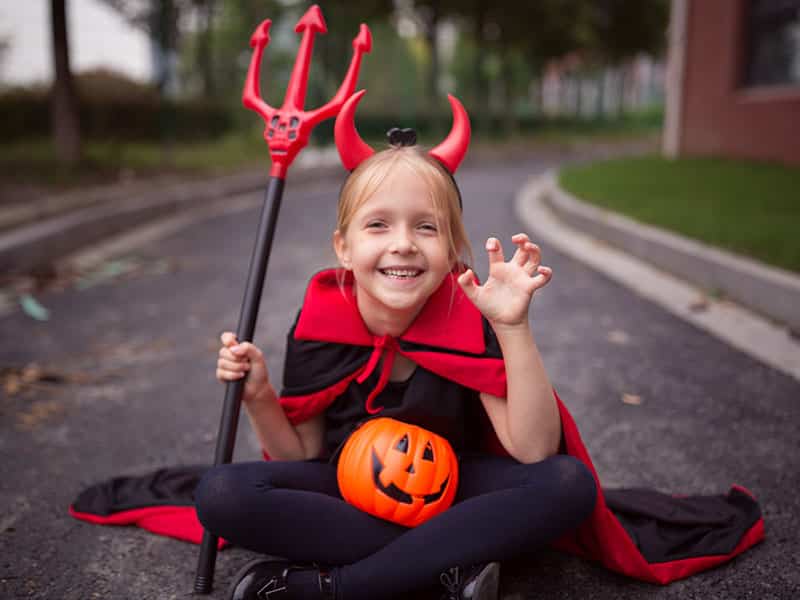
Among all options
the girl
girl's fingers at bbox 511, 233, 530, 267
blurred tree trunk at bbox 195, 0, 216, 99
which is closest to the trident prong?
the girl

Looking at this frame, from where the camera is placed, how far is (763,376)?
355 cm

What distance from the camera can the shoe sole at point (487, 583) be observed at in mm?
1787

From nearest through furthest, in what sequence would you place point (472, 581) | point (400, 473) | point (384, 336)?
point (472, 581)
point (400, 473)
point (384, 336)

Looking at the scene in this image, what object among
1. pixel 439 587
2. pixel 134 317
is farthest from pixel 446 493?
pixel 134 317

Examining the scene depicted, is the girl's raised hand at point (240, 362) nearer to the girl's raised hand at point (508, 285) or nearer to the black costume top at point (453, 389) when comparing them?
the black costume top at point (453, 389)

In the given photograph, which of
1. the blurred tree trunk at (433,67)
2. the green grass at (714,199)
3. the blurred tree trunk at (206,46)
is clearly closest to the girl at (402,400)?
the green grass at (714,199)

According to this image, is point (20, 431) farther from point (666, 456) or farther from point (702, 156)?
point (702, 156)

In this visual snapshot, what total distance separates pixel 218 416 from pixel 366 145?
1679mm

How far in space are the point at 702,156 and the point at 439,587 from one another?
11846 mm

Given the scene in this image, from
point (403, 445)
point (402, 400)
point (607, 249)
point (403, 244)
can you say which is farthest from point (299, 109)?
point (607, 249)

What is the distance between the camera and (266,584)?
1.86 m

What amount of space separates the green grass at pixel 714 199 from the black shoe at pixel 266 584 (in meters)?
3.56

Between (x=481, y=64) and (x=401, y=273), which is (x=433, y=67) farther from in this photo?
(x=401, y=273)

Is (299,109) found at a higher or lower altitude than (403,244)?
higher
